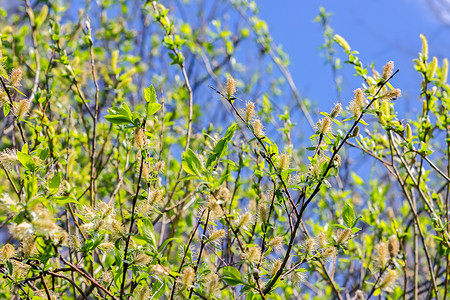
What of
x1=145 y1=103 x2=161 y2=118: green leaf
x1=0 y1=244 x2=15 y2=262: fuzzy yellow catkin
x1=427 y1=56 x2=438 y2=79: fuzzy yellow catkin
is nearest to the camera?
x1=0 y1=244 x2=15 y2=262: fuzzy yellow catkin

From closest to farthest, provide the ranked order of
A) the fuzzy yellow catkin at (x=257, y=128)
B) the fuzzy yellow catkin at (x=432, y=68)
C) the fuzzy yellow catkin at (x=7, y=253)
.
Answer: the fuzzy yellow catkin at (x=7, y=253)
the fuzzy yellow catkin at (x=257, y=128)
the fuzzy yellow catkin at (x=432, y=68)

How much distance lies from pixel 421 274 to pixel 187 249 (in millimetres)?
3718

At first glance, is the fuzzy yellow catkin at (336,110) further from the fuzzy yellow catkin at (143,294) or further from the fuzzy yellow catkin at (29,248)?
the fuzzy yellow catkin at (29,248)

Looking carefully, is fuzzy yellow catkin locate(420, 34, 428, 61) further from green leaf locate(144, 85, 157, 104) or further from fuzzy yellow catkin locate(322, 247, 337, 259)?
green leaf locate(144, 85, 157, 104)

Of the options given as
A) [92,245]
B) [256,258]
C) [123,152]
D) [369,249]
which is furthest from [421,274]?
[92,245]

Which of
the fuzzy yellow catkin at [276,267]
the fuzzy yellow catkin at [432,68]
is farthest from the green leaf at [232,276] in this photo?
the fuzzy yellow catkin at [432,68]

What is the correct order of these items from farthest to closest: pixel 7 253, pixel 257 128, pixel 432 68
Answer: pixel 432 68 < pixel 257 128 < pixel 7 253

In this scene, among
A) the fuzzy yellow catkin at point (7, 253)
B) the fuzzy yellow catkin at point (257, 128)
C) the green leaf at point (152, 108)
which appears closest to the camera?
the fuzzy yellow catkin at point (7, 253)

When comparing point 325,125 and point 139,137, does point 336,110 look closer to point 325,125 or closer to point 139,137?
point 325,125

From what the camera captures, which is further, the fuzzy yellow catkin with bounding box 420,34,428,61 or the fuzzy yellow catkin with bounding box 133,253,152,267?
the fuzzy yellow catkin with bounding box 420,34,428,61

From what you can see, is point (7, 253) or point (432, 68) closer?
point (7, 253)

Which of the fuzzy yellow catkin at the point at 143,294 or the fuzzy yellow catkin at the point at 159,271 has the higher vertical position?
the fuzzy yellow catkin at the point at 159,271

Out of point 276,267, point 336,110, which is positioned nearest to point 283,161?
point 336,110

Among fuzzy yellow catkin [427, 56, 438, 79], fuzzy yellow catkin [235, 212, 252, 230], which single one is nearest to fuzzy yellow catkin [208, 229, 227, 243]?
fuzzy yellow catkin [235, 212, 252, 230]
